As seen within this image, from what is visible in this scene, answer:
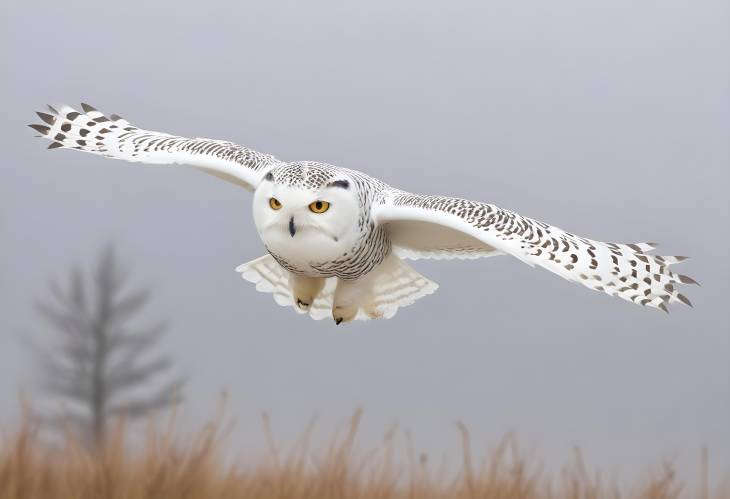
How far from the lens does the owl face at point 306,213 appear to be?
2.73 metres

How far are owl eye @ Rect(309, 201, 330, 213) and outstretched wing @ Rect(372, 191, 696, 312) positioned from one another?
0.99 feet

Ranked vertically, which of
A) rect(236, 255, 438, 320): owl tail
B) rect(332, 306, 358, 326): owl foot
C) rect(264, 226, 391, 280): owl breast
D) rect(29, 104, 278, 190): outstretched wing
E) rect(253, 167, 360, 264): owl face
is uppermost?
rect(29, 104, 278, 190): outstretched wing

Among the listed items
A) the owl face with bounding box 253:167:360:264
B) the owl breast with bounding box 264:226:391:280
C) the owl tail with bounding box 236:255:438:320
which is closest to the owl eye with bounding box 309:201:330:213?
the owl face with bounding box 253:167:360:264

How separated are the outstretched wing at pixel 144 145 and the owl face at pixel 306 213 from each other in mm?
305

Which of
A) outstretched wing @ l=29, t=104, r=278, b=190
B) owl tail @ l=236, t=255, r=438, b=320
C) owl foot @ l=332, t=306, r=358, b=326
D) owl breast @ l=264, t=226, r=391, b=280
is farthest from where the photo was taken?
owl tail @ l=236, t=255, r=438, b=320

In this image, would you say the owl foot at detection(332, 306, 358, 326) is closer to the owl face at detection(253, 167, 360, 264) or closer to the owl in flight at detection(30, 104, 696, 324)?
the owl in flight at detection(30, 104, 696, 324)

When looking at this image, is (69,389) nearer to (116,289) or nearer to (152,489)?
(116,289)

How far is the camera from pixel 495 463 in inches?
137

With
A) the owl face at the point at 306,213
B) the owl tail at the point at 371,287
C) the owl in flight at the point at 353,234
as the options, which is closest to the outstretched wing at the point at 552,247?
the owl in flight at the point at 353,234

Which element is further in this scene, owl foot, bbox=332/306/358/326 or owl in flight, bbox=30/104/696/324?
owl foot, bbox=332/306/358/326

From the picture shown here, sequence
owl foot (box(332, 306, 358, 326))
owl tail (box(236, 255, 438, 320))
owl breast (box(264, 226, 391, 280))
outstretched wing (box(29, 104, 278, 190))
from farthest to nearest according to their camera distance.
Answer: owl tail (box(236, 255, 438, 320)) → owl foot (box(332, 306, 358, 326)) → outstretched wing (box(29, 104, 278, 190)) → owl breast (box(264, 226, 391, 280))

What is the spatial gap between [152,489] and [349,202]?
1391 mm

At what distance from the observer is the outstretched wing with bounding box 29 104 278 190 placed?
3195mm

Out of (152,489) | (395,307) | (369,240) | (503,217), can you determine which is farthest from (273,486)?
(503,217)
